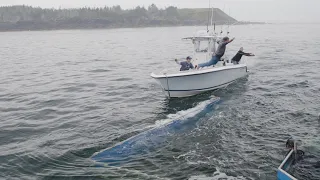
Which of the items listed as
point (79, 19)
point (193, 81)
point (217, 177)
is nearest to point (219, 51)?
point (193, 81)

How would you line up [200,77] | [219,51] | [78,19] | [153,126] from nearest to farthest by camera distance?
[153,126]
[200,77]
[219,51]
[78,19]

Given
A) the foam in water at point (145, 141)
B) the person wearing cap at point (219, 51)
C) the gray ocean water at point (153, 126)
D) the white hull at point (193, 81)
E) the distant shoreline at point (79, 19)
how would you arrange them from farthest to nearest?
1. the distant shoreline at point (79, 19)
2. the person wearing cap at point (219, 51)
3. the white hull at point (193, 81)
4. the foam in water at point (145, 141)
5. the gray ocean water at point (153, 126)

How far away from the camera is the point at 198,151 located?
10891 mm

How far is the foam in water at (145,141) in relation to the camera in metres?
10.2

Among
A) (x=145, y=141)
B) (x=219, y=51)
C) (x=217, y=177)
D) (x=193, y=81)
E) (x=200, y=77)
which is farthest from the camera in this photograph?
(x=219, y=51)

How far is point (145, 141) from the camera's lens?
11430mm

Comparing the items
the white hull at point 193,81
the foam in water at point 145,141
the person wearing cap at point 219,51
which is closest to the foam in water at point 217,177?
the foam in water at point 145,141

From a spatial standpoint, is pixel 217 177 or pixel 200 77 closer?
pixel 217 177

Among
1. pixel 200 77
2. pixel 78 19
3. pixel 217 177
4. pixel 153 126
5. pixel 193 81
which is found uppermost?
pixel 78 19

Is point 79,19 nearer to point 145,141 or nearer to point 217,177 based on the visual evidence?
point 145,141

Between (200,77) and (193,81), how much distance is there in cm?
53

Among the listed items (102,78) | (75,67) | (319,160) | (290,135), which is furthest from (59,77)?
(319,160)

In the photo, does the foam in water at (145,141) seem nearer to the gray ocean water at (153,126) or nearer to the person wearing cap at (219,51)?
the gray ocean water at (153,126)

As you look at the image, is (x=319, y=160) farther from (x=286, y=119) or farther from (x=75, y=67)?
(x=75, y=67)
